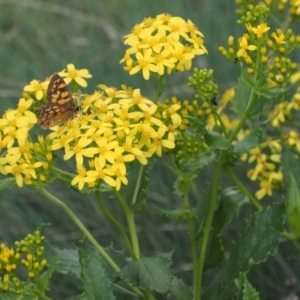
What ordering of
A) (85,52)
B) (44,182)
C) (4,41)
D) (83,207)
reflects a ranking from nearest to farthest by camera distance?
(44,182), (83,207), (85,52), (4,41)

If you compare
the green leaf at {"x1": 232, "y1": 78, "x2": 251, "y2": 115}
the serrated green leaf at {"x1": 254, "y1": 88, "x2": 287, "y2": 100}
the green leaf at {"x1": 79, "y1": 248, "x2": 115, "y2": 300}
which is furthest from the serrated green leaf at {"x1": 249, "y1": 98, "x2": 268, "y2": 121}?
the green leaf at {"x1": 79, "y1": 248, "x2": 115, "y2": 300}

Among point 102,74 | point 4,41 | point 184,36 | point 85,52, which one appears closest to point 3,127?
point 184,36

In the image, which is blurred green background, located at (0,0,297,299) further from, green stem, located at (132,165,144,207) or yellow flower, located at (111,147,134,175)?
yellow flower, located at (111,147,134,175)

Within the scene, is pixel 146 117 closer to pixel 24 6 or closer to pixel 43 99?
pixel 43 99

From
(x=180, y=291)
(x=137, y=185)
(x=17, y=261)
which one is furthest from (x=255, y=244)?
(x=17, y=261)

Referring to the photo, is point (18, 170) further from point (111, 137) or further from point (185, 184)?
point (185, 184)

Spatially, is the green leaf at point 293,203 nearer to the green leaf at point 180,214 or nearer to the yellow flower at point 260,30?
the green leaf at point 180,214

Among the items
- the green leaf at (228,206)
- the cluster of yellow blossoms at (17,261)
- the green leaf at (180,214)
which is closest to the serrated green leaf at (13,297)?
the cluster of yellow blossoms at (17,261)
